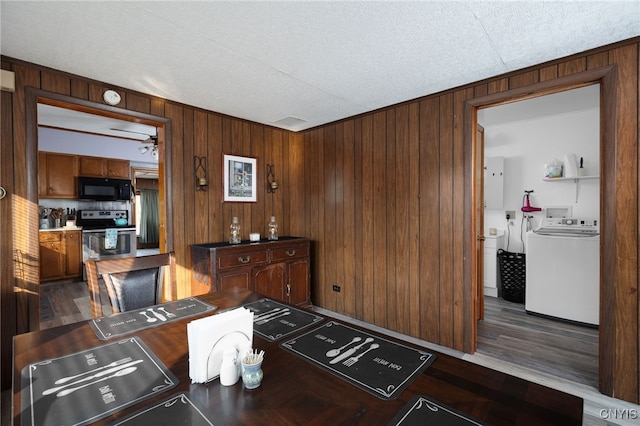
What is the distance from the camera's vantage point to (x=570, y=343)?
9.81 feet

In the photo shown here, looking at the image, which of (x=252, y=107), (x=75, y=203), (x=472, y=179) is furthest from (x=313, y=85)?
(x=75, y=203)

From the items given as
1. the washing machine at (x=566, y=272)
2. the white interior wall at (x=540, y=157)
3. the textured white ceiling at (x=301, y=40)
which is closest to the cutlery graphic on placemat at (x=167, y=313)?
the textured white ceiling at (x=301, y=40)

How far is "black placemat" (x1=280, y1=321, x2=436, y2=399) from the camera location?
101cm

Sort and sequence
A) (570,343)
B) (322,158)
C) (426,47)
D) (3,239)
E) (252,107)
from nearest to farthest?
1. (426,47)
2. (3,239)
3. (570,343)
4. (252,107)
5. (322,158)

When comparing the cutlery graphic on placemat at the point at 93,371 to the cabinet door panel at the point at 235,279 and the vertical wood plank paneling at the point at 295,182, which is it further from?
the vertical wood plank paneling at the point at 295,182

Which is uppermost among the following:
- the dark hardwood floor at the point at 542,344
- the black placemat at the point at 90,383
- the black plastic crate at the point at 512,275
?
the black placemat at the point at 90,383

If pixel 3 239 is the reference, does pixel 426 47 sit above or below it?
above

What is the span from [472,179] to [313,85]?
1650 millimetres

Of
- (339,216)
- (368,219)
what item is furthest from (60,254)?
(368,219)

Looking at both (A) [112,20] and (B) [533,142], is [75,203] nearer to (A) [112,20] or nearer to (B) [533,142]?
(A) [112,20]

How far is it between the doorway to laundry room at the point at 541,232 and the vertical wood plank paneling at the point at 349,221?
4.70ft

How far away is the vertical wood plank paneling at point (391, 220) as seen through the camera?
3.27 metres

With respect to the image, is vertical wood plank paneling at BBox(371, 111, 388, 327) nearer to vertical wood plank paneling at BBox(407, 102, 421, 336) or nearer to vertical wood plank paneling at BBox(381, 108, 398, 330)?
vertical wood plank paneling at BBox(381, 108, 398, 330)

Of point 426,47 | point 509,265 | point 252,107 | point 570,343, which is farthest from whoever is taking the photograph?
point 509,265
